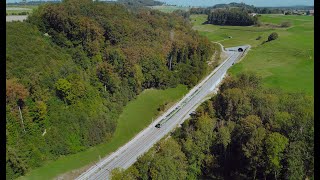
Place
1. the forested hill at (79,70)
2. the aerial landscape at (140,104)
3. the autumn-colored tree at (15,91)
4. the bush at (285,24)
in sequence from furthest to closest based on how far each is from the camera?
1. the bush at (285,24)
2. the forested hill at (79,70)
3. the autumn-colored tree at (15,91)
4. the aerial landscape at (140,104)

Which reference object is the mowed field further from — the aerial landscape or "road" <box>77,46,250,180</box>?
"road" <box>77,46,250,180</box>

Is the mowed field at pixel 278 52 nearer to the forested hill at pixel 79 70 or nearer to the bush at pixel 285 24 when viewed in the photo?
the bush at pixel 285 24

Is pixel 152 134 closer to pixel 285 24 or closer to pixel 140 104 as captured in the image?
pixel 140 104

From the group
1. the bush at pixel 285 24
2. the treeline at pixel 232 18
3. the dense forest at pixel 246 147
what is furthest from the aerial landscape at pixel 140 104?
the treeline at pixel 232 18
